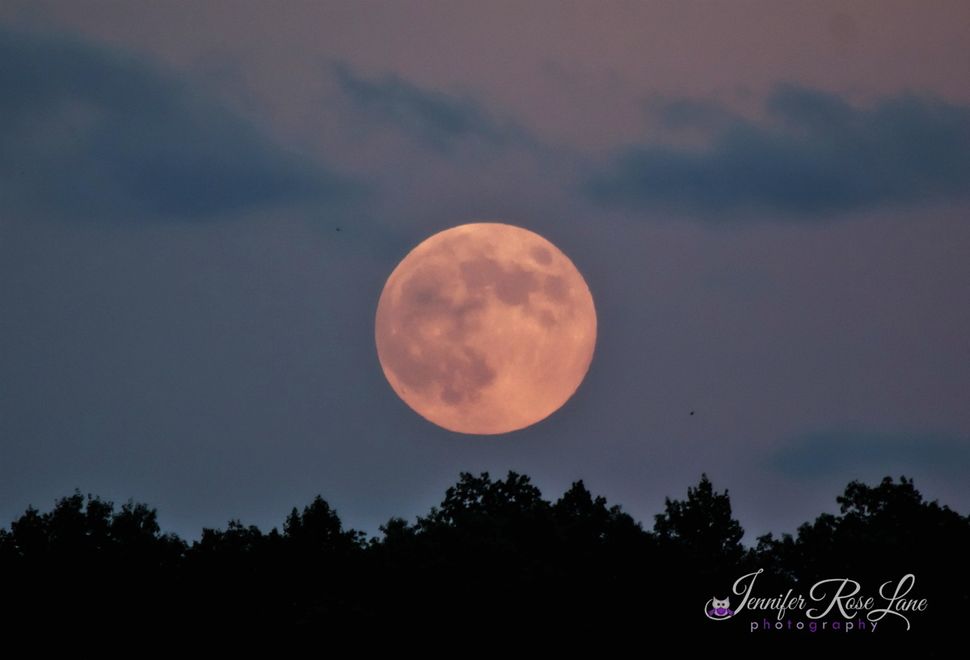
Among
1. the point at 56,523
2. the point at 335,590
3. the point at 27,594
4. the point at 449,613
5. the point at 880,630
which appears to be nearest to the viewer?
the point at 880,630

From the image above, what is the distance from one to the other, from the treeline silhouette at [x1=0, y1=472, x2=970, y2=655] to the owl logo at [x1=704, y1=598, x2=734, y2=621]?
0.44 m

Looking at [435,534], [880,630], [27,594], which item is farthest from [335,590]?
[880,630]

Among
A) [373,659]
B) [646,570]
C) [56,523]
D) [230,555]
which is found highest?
[56,523]

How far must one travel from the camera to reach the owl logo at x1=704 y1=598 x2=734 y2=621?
6750cm

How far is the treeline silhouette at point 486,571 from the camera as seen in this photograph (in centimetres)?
6950

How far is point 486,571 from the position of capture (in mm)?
72312

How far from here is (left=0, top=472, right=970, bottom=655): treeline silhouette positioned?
6950cm

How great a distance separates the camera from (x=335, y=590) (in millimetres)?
77250

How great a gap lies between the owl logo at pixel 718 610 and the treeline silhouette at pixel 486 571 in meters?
0.44

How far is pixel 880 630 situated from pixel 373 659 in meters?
22.7

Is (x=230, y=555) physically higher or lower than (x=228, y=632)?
higher

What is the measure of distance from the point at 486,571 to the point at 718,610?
11174 millimetres

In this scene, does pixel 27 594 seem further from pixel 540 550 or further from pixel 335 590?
pixel 540 550

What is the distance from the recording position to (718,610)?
67.8 m
